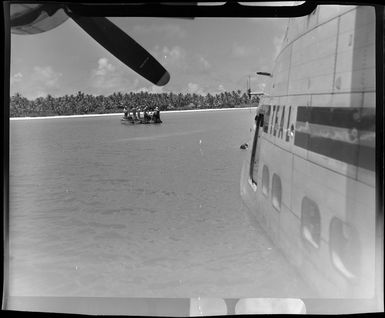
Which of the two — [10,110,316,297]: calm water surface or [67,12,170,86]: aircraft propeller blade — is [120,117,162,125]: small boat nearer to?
[10,110,316,297]: calm water surface

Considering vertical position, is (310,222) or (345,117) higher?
(345,117)

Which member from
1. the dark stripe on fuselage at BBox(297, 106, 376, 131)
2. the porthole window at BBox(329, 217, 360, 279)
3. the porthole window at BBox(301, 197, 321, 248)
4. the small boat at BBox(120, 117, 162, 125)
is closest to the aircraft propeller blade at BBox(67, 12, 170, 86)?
the small boat at BBox(120, 117, 162, 125)

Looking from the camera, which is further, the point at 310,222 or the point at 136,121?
the point at 136,121

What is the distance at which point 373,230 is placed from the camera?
181 centimetres

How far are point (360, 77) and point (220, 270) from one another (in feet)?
3.82

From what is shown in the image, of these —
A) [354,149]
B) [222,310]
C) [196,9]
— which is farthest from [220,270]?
[196,9]

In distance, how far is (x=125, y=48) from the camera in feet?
7.36

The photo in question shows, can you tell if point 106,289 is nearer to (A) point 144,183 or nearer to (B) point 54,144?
(B) point 54,144

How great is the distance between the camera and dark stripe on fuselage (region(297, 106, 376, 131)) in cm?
183

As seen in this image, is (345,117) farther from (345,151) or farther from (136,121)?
(136,121)

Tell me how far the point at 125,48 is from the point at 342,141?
1.25 m

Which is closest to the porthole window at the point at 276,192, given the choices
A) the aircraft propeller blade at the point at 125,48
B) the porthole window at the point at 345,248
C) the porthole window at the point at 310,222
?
the porthole window at the point at 310,222

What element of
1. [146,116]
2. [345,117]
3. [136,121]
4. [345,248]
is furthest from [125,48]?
[345,248]

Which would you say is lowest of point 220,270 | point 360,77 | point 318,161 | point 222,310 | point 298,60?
point 222,310
